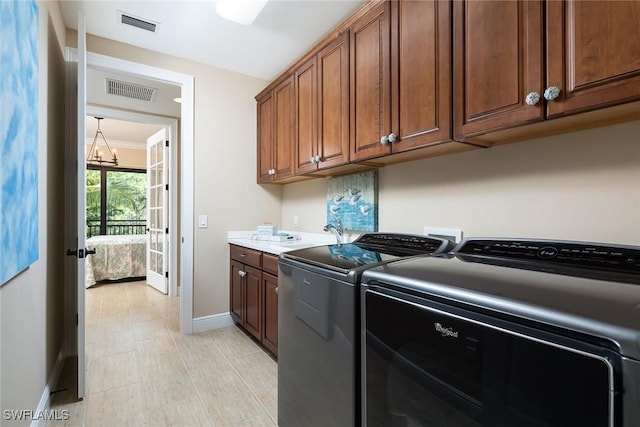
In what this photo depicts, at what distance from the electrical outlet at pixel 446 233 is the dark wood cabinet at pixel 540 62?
0.52m

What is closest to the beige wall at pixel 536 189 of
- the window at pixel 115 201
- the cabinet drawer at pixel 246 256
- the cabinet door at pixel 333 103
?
the cabinet door at pixel 333 103

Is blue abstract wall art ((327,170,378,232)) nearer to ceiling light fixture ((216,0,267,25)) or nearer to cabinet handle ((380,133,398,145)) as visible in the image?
cabinet handle ((380,133,398,145))

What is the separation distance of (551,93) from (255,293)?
7.30 feet

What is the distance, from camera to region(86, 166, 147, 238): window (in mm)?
6652

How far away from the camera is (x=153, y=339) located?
2.72 m

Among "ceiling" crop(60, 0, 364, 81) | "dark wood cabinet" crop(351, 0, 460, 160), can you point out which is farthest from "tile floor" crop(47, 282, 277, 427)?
"ceiling" crop(60, 0, 364, 81)

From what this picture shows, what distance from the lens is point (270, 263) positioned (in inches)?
88.8

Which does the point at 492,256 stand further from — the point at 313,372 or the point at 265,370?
the point at 265,370

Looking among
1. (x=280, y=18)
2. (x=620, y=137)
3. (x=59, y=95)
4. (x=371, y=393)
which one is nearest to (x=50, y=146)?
(x=59, y=95)

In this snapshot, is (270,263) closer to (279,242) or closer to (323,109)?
(279,242)

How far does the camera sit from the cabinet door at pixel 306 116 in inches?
89.6

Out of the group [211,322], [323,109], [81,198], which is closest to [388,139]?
[323,109]

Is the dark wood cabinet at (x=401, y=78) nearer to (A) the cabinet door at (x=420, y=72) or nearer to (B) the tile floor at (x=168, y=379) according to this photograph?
(A) the cabinet door at (x=420, y=72)

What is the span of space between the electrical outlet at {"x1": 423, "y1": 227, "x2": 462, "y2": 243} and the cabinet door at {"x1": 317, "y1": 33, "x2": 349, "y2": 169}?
67 centimetres
